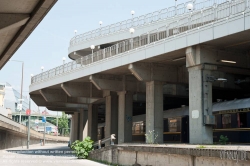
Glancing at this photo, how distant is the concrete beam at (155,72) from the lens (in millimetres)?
28372

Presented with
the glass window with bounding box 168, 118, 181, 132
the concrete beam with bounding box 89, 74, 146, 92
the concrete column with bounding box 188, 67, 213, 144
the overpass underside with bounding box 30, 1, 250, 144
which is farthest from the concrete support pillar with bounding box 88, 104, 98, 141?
the concrete column with bounding box 188, 67, 213, 144

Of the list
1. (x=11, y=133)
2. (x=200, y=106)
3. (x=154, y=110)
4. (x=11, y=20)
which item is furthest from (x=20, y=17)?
(x=11, y=133)

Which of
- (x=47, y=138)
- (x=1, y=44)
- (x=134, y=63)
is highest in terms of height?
(x=134, y=63)

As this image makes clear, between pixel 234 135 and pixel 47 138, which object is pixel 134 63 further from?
pixel 47 138

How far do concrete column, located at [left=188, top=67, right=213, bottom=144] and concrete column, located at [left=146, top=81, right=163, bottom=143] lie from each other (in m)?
5.99

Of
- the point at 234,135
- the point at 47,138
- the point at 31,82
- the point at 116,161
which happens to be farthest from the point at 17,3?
the point at 47,138

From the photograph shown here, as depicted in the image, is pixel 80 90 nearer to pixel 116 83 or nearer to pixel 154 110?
pixel 116 83

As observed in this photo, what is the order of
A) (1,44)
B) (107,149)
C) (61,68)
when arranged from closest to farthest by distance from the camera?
1. (1,44)
2. (107,149)
3. (61,68)

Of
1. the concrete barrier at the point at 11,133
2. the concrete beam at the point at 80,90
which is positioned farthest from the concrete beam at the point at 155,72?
the concrete barrier at the point at 11,133

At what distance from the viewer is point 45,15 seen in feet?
32.9

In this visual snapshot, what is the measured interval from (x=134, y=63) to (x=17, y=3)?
61.9 feet

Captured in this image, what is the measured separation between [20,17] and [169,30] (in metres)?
16.6

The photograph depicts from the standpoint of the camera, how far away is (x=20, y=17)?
10.5 metres

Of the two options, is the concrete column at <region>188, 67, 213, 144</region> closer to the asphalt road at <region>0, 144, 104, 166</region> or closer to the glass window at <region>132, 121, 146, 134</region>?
the asphalt road at <region>0, 144, 104, 166</region>
